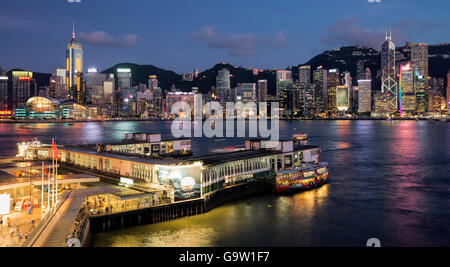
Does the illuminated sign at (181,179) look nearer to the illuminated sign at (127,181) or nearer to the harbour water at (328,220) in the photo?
the harbour water at (328,220)

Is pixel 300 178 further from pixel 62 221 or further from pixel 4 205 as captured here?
pixel 4 205

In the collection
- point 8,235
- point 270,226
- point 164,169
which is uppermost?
point 164,169

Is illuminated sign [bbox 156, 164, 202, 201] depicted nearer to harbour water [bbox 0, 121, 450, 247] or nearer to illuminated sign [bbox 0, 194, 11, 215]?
harbour water [bbox 0, 121, 450, 247]

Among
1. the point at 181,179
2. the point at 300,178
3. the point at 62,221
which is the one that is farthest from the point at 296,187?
the point at 62,221

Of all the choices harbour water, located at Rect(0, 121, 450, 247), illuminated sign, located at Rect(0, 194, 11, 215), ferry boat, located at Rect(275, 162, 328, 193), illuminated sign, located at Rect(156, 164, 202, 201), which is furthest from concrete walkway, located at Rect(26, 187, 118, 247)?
ferry boat, located at Rect(275, 162, 328, 193)

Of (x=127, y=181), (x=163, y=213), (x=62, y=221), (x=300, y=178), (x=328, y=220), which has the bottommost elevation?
(x=328, y=220)

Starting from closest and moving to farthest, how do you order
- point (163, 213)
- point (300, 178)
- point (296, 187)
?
point (163, 213) < point (296, 187) < point (300, 178)
